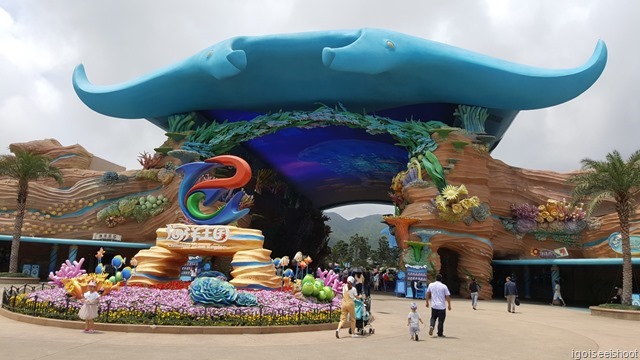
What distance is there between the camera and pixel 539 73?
2784 cm

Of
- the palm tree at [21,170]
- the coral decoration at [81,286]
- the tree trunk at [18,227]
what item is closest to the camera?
the coral decoration at [81,286]

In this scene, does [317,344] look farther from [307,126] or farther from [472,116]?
[472,116]

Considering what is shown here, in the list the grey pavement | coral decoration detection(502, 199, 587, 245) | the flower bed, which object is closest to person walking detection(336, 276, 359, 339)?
the grey pavement

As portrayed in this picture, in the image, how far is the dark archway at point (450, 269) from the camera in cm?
2998

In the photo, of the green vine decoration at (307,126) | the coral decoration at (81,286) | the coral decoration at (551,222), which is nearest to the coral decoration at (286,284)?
the coral decoration at (81,286)

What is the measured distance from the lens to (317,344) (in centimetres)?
975

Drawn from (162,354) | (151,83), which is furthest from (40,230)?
(162,354)

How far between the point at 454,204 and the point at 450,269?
6.54 m

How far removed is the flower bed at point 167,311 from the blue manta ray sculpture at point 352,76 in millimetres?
17146

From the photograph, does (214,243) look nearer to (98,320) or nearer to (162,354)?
(98,320)

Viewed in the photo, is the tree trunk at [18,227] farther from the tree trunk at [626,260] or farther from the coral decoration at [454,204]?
the tree trunk at [626,260]

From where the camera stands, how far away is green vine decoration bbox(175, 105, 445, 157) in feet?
97.2

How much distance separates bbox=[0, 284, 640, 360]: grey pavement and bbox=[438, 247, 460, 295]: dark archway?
16892 millimetres

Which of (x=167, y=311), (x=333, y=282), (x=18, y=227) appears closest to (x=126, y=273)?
(x=167, y=311)
